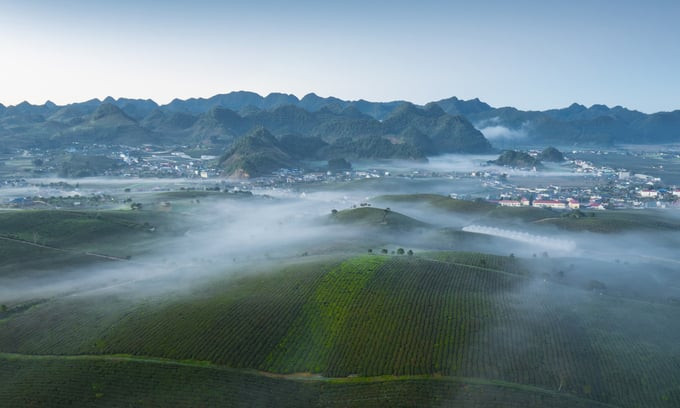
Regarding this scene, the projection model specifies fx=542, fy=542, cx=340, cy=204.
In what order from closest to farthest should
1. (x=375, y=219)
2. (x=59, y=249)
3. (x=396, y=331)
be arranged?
(x=396, y=331)
(x=59, y=249)
(x=375, y=219)

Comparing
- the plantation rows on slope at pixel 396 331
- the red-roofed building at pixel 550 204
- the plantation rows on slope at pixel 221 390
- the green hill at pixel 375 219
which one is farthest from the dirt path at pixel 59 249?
the red-roofed building at pixel 550 204

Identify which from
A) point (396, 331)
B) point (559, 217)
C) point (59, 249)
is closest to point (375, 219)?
point (559, 217)

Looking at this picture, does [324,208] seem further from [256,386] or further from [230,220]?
[256,386]

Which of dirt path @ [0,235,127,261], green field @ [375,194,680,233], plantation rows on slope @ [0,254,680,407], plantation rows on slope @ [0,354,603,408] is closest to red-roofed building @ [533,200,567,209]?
green field @ [375,194,680,233]

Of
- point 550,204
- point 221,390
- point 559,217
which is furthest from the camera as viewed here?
point 550,204

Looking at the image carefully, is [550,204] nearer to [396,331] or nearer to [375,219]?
[375,219]

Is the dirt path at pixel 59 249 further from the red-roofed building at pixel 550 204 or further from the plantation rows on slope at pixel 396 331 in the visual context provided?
the red-roofed building at pixel 550 204

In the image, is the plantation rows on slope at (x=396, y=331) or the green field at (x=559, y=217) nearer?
the plantation rows on slope at (x=396, y=331)

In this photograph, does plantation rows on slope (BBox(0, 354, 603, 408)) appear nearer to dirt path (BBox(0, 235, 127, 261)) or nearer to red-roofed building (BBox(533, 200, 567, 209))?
dirt path (BBox(0, 235, 127, 261))

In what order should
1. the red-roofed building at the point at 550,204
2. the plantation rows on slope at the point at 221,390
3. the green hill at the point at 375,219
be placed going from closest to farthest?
the plantation rows on slope at the point at 221,390, the green hill at the point at 375,219, the red-roofed building at the point at 550,204
